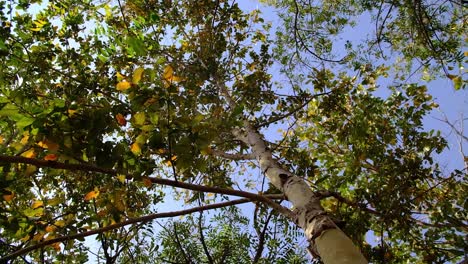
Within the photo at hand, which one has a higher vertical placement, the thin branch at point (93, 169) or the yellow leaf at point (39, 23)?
the yellow leaf at point (39, 23)

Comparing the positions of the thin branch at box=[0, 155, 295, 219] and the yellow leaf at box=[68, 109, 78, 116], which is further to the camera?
the yellow leaf at box=[68, 109, 78, 116]

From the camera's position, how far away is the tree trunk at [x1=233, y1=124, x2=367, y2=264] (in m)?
1.96

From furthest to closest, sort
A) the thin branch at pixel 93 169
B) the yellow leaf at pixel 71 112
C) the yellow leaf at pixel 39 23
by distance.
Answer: the yellow leaf at pixel 39 23
the yellow leaf at pixel 71 112
the thin branch at pixel 93 169

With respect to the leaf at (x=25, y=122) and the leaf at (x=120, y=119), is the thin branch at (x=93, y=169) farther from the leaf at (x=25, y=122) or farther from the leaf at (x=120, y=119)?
the leaf at (x=120, y=119)

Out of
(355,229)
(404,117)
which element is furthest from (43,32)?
(404,117)

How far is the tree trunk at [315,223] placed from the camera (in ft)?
6.43

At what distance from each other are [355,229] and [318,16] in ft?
11.8

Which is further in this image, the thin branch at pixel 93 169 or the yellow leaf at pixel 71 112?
the yellow leaf at pixel 71 112

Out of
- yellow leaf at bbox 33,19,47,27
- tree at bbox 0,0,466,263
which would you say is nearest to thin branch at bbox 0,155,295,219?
tree at bbox 0,0,466,263

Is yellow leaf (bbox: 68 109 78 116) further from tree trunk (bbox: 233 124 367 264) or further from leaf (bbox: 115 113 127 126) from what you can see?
tree trunk (bbox: 233 124 367 264)

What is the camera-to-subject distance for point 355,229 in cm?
388

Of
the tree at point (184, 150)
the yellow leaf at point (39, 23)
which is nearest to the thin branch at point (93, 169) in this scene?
the tree at point (184, 150)

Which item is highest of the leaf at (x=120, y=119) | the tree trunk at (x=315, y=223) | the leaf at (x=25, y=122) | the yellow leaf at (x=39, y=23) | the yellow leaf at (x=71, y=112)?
the yellow leaf at (x=39, y=23)

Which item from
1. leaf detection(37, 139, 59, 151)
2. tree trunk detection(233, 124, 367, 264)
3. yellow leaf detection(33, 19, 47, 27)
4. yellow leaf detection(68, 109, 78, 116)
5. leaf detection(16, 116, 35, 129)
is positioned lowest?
tree trunk detection(233, 124, 367, 264)
